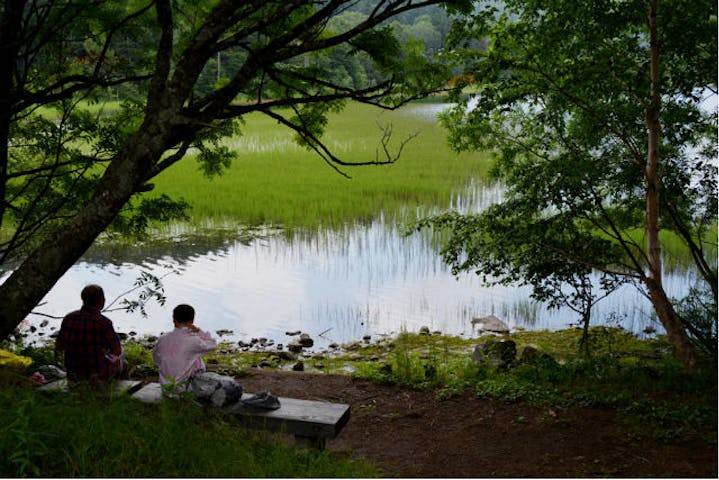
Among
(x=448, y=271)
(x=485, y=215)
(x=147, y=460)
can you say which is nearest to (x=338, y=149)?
(x=448, y=271)

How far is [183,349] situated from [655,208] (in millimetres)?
4229

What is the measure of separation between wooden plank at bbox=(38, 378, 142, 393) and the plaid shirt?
0.19 meters

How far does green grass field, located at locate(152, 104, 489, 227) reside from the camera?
16.6 m

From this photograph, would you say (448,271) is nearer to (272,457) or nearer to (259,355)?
(259,355)

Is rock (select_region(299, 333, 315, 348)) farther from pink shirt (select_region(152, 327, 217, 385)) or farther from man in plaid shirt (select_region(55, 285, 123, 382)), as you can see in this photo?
pink shirt (select_region(152, 327, 217, 385))

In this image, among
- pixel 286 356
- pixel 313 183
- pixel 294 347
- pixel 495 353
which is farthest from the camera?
pixel 313 183

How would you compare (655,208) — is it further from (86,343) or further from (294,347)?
(294,347)

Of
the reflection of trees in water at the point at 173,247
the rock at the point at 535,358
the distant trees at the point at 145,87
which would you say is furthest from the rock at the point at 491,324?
the reflection of trees in water at the point at 173,247

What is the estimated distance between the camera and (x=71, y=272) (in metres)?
12.7

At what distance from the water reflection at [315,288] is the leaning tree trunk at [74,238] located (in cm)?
592

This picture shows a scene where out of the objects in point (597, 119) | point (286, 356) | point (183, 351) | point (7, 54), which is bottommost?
point (286, 356)

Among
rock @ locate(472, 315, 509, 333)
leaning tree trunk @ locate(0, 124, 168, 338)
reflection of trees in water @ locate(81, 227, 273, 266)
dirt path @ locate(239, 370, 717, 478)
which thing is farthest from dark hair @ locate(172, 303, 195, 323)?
reflection of trees in water @ locate(81, 227, 273, 266)

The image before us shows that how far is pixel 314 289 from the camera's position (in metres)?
11.9

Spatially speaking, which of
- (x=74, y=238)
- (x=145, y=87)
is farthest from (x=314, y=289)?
(x=74, y=238)
